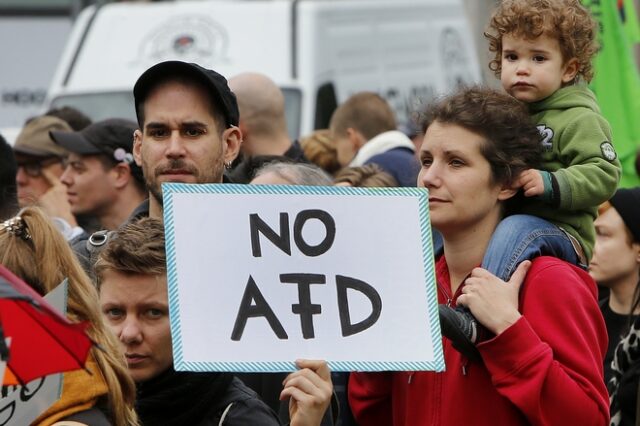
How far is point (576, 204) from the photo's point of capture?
448 cm

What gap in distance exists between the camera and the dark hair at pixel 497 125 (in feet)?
14.6

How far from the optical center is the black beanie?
6.84 m

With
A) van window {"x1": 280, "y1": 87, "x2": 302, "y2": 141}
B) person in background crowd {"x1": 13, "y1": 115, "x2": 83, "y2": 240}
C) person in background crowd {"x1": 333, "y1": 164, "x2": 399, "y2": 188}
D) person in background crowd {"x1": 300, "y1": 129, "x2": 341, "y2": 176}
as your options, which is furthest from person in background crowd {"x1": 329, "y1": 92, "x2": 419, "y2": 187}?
person in background crowd {"x1": 333, "y1": 164, "x2": 399, "y2": 188}

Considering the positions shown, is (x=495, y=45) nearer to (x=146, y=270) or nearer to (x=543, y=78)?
(x=543, y=78)

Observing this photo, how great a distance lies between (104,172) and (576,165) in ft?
11.1

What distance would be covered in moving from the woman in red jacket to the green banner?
401cm

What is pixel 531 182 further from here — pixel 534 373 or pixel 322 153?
pixel 322 153

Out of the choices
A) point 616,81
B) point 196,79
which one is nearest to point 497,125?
point 196,79

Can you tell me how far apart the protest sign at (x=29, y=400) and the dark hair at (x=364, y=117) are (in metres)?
6.07

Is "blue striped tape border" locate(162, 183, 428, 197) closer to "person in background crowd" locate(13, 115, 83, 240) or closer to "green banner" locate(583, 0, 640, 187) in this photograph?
"green banner" locate(583, 0, 640, 187)

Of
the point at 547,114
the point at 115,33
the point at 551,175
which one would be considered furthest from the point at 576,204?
the point at 115,33

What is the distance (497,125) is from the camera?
14.7 feet

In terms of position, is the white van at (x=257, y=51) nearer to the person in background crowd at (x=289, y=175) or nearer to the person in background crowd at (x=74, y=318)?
the person in background crowd at (x=289, y=175)

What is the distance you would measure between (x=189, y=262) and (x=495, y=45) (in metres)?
1.67
